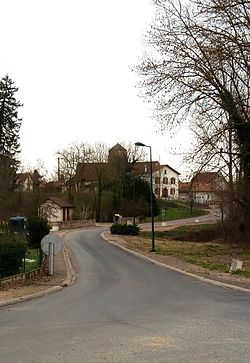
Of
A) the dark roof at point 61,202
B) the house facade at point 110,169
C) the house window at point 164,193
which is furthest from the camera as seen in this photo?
the house window at point 164,193

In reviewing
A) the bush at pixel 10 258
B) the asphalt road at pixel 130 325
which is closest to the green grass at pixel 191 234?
the bush at pixel 10 258

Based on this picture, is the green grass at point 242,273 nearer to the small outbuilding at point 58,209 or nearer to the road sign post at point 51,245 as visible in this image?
the road sign post at point 51,245

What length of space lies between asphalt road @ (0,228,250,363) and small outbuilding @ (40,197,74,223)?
65733 mm

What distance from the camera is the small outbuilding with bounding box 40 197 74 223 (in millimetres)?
86250

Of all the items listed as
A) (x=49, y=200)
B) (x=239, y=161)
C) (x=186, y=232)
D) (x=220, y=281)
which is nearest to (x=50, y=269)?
(x=220, y=281)

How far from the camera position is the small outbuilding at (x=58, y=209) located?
8625 centimetres

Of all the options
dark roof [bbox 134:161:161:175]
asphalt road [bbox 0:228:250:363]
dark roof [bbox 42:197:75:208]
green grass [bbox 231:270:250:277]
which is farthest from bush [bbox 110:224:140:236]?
asphalt road [bbox 0:228:250:363]

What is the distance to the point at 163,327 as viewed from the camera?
34.2ft

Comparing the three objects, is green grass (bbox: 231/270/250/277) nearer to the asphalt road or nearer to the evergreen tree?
the asphalt road

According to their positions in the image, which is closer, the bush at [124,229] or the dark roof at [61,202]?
the bush at [124,229]

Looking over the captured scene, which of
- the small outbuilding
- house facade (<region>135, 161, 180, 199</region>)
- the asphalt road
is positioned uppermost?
house facade (<region>135, 161, 180, 199</region>)

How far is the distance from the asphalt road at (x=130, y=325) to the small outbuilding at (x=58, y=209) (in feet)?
216

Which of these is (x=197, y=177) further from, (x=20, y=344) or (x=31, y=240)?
(x=20, y=344)

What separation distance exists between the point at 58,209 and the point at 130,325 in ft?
266
